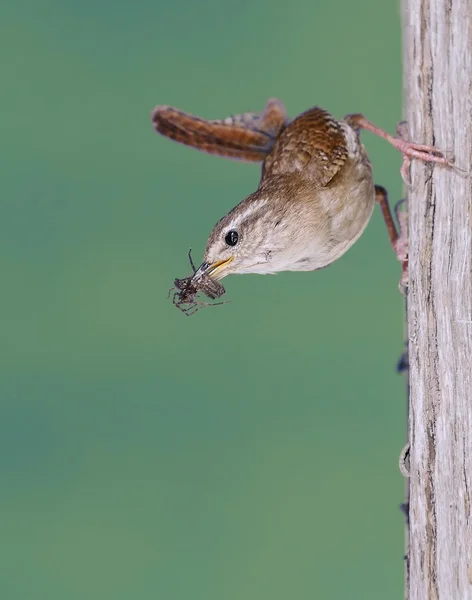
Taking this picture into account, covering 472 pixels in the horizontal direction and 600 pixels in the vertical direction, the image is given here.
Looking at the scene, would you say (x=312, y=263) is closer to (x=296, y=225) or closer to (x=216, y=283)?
(x=296, y=225)

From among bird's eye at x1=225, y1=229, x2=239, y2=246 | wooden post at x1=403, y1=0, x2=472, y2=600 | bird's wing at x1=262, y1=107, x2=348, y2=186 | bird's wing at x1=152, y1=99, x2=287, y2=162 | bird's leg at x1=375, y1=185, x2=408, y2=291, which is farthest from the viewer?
bird's wing at x1=152, y1=99, x2=287, y2=162

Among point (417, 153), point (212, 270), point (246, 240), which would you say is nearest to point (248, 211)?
point (246, 240)

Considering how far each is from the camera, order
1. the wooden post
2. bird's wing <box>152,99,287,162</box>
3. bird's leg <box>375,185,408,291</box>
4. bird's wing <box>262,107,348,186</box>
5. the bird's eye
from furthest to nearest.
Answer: bird's wing <box>152,99,287,162</box>
bird's wing <box>262,107,348,186</box>
bird's leg <box>375,185,408,291</box>
the bird's eye
the wooden post

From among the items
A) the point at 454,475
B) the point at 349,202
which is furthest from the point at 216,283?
the point at 454,475

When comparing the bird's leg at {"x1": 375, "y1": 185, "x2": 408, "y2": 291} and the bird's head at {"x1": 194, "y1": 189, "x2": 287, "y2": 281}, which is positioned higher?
the bird's leg at {"x1": 375, "y1": 185, "x2": 408, "y2": 291}

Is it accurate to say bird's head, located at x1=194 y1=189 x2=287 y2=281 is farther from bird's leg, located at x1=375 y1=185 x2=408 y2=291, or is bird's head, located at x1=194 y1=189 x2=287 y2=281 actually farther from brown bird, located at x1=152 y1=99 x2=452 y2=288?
bird's leg, located at x1=375 y1=185 x2=408 y2=291

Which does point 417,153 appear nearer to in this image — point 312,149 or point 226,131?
point 312,149

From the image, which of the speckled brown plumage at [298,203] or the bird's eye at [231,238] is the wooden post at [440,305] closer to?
the speckled brown plumage at [298,203]

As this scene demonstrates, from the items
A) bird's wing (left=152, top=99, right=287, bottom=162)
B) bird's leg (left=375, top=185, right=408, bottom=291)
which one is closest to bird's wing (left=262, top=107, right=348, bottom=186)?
bird's wing (left=152, top=99, right=287, bottom=162)
